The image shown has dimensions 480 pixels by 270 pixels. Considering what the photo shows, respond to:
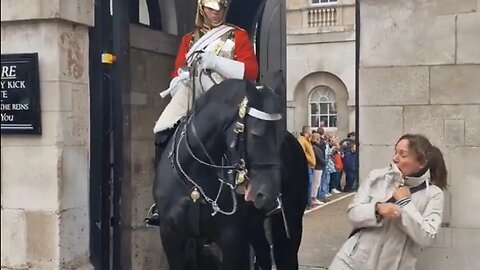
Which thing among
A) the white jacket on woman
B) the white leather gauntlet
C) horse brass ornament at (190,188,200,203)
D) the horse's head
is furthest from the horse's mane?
the white jacket on woman

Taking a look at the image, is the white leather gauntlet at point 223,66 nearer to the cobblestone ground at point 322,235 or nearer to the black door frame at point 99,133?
the black door frame at point 99,133

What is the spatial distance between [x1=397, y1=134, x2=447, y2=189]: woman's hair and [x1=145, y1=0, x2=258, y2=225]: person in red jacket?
1274 millimetres

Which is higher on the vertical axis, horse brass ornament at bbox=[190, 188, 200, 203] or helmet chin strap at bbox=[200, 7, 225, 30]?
helmet chin strap at bbox=[200, 7, 225, 30]

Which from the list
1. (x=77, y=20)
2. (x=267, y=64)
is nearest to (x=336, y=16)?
(x=267, y=64)

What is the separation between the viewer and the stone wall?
445 cm

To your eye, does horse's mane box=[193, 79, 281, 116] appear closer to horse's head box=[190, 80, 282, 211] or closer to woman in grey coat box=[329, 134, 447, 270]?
horse's head box=[190, 80, 282, 211]

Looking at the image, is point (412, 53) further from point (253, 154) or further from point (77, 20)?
point (77, 20)

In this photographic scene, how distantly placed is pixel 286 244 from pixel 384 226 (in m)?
1.44

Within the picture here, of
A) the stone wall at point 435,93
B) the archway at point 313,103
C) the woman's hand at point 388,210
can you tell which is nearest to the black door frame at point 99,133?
the stone wall at point 435,93

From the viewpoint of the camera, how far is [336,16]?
59.7ft

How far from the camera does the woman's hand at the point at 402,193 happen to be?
377 cm

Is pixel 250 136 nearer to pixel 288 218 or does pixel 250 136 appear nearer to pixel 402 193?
pixel 402 193

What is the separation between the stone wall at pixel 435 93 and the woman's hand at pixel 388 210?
95 cm

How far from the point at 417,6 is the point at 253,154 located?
64.9 inches
